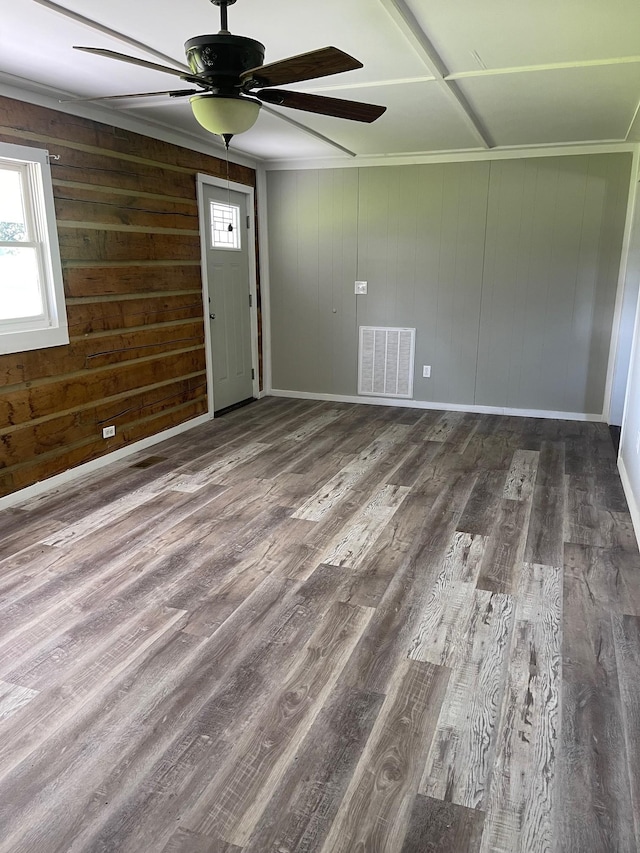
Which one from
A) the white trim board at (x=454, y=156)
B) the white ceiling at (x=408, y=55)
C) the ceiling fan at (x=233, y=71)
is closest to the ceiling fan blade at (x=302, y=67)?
the ceiling fan at (x=233, y=71)

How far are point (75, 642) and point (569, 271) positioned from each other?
4965 millimetres

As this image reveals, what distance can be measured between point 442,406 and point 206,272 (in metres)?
2.63

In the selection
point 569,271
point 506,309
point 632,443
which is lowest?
point 632,443

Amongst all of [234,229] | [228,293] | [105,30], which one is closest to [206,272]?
[228,293]

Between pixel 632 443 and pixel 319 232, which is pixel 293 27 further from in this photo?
pixel 319 232

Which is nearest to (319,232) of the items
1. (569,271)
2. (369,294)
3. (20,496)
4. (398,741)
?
(369,294)

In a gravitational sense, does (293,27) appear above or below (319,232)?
above

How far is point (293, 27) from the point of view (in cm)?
274

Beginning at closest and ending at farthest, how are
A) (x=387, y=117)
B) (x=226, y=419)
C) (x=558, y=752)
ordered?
(x=558, y=752) < (x=387, y=117) < (x=226, y=419)

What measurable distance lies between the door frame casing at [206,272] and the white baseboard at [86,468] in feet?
1.97

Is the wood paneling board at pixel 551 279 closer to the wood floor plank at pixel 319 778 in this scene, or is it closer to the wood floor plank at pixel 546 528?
the wood floor plank at pixel 546 528

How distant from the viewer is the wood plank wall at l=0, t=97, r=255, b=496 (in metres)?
3.78

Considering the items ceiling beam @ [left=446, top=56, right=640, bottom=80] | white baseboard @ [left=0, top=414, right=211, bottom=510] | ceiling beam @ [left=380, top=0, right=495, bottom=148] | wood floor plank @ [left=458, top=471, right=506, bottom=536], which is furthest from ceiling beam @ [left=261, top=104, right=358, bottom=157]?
wood floor plank @ [left=458, top=471, right=506, bottom=536]

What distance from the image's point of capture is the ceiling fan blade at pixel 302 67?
1951 mm
